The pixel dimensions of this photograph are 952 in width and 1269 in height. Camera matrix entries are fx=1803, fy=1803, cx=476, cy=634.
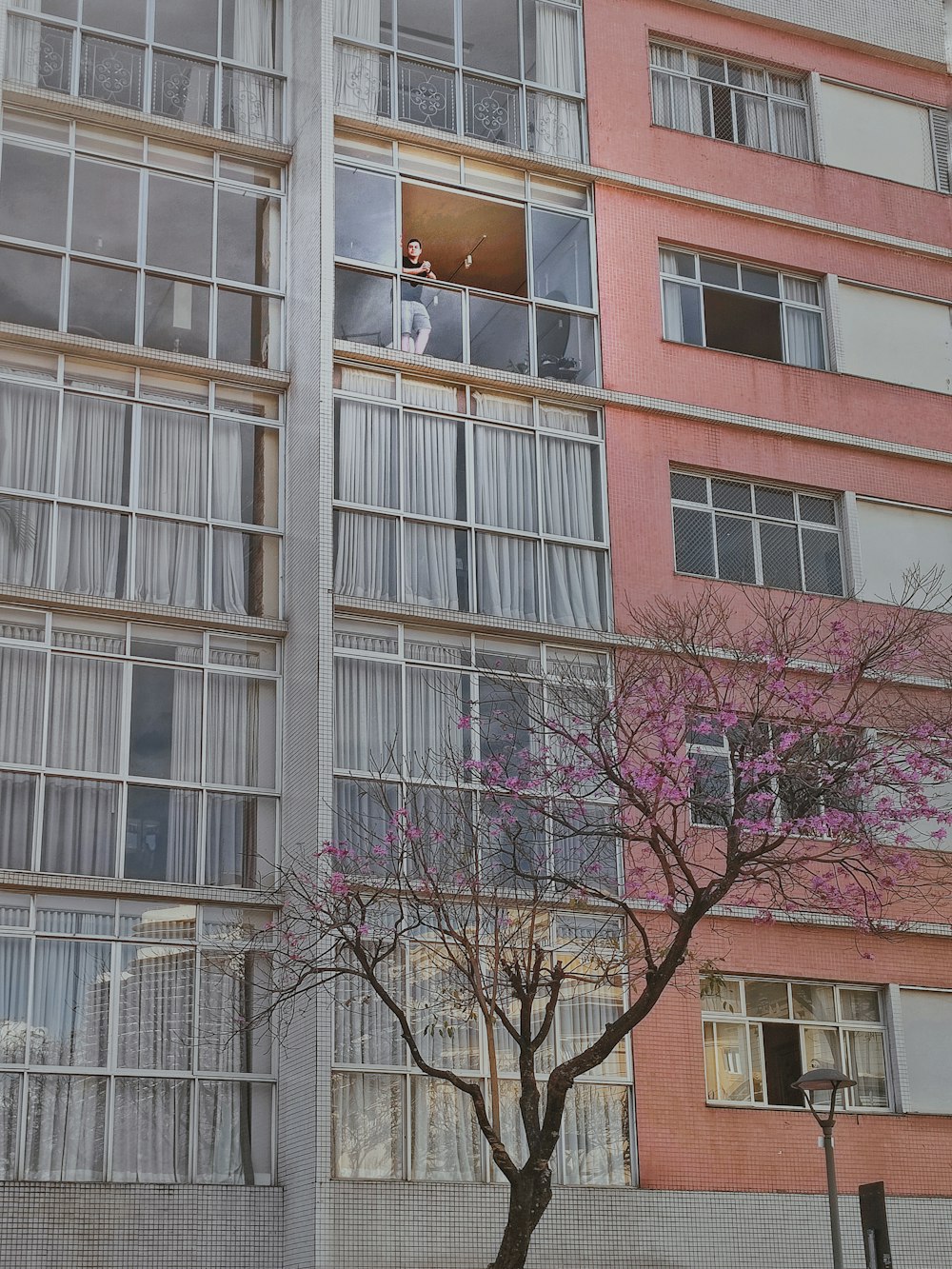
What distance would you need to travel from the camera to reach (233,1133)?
1816 centimetres

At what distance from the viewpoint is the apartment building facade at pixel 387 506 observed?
18031 millimetres

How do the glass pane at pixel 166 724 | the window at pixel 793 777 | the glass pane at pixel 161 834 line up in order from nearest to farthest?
the window at pixel 793 777 < the glass pane at pixel 161 834 < the glass pane at pixel 166 724

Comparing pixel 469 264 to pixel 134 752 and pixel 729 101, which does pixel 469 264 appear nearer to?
pixel 729 101

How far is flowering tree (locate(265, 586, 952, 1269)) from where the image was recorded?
16.9 m

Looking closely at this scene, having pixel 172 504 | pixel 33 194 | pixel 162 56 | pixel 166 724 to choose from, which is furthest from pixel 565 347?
pixel 166 724

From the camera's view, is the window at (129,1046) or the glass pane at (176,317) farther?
the glass pane at (176,317)

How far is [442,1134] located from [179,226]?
10889 millimetres

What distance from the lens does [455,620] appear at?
20188 millimetres

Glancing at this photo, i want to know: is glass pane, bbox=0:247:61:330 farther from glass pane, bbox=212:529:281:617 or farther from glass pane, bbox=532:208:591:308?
glass pane, bbox=532:208:591:308

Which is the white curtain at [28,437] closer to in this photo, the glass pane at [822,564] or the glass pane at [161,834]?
the glass pane at [161,834]

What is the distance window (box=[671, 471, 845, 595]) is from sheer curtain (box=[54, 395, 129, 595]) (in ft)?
22.0

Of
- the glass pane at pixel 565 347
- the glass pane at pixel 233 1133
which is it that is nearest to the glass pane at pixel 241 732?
the glass pane at pixel 233 1133

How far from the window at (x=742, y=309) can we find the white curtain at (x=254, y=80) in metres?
5.35

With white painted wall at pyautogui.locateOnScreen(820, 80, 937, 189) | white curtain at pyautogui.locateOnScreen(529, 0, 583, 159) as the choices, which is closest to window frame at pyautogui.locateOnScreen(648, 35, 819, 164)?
white painted wall at pyautogui.locateOnScreen(820, 80, 937, 189)
